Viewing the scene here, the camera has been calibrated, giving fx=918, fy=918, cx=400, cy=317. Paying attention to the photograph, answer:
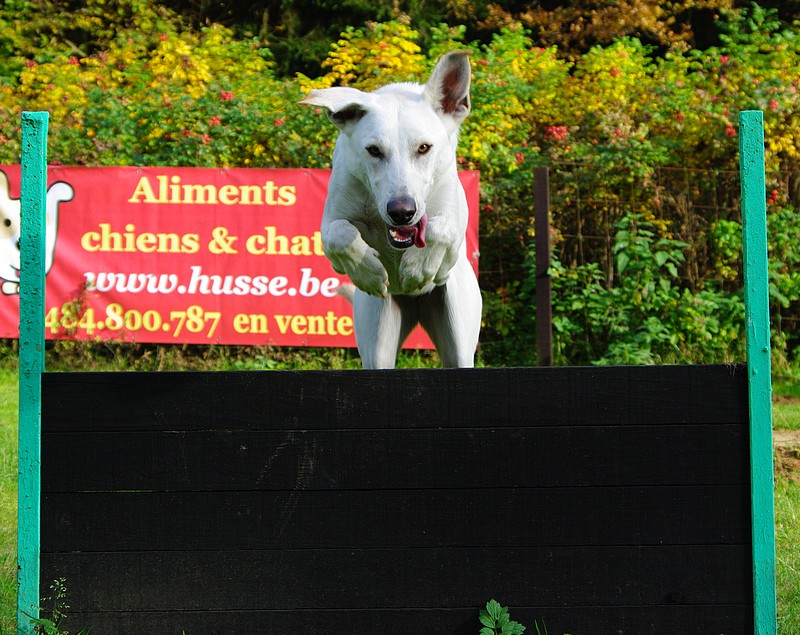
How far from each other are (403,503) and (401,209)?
3.71 feet

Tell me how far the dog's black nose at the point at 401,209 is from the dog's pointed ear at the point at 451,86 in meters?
0.56

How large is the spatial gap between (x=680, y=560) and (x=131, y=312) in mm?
6680

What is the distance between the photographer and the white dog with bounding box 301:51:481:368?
3.40m

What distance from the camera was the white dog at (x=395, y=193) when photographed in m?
3.40

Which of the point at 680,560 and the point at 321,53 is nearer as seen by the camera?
the point at 680,560

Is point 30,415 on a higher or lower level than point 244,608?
higher

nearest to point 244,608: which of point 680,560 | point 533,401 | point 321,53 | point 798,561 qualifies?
point 533,401

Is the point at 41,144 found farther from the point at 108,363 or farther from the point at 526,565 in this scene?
the point at 108,363

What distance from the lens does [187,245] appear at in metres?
8.42

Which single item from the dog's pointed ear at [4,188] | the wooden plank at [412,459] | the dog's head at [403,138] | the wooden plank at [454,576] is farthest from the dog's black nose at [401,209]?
the dog's pointed ear at [4,188]

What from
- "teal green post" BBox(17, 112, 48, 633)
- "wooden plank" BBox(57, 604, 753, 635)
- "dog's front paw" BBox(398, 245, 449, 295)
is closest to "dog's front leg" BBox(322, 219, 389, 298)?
"dog's front paw" BBox(398, 245, 449, 295)

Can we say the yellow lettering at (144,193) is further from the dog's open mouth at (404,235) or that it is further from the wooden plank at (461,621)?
the wooden plank at (461,621)

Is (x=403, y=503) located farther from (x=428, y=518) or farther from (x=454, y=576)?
(x=454, y=576)

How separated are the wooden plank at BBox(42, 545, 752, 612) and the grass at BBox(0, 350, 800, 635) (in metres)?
0.56
